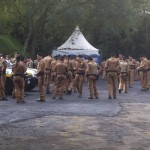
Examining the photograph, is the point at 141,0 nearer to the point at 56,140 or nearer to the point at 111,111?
the point at 111,111

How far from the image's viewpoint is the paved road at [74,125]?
9.67 m

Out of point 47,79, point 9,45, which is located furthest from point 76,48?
point 47,79

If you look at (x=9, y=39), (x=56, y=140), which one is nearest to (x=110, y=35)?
(x=9, y=39)

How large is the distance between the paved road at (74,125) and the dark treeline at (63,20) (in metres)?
19.7

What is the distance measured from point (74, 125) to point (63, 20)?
2828 centimetres

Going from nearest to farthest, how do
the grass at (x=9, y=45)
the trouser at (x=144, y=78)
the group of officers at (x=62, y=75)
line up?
the group of officers at (x=62, y=75)
the trouser at (x=144, y=78)
the grass at (x=9, y=45)

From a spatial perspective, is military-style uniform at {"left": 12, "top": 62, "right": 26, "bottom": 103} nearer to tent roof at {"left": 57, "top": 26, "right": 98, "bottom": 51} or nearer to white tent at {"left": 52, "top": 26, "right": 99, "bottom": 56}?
white tent at {"left": 52, "top": 26, "right": 99, "bottom": 56}

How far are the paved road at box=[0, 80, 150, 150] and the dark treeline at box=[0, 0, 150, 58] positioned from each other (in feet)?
64.8

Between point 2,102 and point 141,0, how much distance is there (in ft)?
92.1

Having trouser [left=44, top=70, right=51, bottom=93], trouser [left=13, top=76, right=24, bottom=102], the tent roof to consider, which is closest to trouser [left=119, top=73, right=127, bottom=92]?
trouser [left=44, top=70, right=51, bottom=93]

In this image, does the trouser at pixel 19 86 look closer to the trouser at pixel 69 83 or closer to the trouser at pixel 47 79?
the trouser at pixel 47 79

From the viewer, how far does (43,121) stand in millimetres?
12773

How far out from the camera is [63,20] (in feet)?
131

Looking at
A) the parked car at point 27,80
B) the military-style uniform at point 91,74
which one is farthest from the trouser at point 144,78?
the military-style uniform at point 91,74
